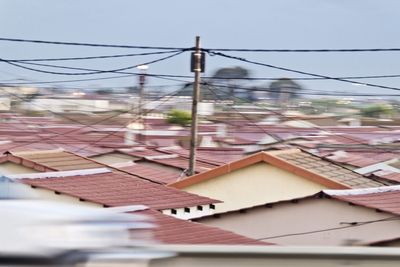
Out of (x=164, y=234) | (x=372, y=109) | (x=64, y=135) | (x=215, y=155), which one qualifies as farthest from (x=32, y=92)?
(x=164, y=234)

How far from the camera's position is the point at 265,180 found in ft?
65.7

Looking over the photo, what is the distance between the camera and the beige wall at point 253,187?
1962cm

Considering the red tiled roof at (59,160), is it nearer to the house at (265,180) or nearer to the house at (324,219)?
the house at (265,180)

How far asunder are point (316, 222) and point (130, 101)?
23.6 metres

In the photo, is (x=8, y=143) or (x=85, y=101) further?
(x=85, y=101)

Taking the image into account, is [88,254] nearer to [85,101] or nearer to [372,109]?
[372,109]

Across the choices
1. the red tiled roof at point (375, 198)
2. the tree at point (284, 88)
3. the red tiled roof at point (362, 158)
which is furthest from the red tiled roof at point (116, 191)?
the tree at point (284, 88)

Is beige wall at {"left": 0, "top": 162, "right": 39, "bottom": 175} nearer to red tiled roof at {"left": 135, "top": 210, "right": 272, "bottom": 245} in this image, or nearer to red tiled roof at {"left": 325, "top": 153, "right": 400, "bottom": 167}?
red tiled roof at {"left": 135, "top": 210, "right": 272, "bottom": 245}

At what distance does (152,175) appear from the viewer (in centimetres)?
2261

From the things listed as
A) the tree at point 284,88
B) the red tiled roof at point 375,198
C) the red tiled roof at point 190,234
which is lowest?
the red tiled roof at point 375,198

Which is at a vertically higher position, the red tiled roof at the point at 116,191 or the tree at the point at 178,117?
the red tiled roof at the point at 116,191

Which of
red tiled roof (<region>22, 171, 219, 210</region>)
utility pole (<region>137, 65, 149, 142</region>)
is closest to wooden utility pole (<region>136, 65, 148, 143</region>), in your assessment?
utility pole (<region>137, 65, 149, 142</region>)

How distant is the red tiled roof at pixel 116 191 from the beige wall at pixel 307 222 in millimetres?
885

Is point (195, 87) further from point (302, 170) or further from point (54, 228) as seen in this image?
point (54, 228)
